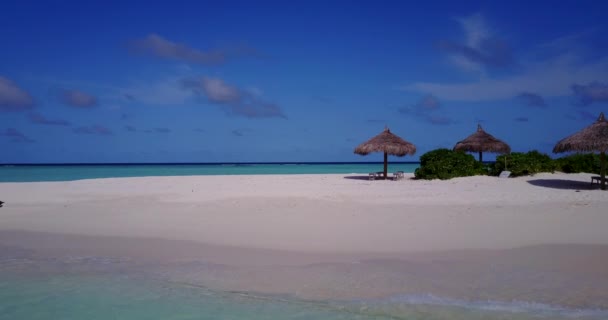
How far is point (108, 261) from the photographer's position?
240 inches

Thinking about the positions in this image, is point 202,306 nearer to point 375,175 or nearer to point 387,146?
point 375,175

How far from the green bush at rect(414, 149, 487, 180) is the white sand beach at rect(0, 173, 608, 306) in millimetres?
6391

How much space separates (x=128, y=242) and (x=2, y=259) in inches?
67.8

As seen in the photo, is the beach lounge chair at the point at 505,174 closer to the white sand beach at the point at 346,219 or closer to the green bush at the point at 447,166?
the green bush at the point at 447,166

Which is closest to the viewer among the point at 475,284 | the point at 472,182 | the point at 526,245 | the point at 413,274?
the point at 475,284

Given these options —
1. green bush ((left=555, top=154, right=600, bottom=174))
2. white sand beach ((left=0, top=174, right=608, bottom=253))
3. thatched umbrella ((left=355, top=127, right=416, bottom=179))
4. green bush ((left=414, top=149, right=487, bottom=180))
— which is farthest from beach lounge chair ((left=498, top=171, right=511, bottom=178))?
white sand beach ((left=0, top=174, right=608, bottom=253))

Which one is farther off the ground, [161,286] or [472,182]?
[472,182]

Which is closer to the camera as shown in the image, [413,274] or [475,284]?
[475,284]

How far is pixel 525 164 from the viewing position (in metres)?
18.4

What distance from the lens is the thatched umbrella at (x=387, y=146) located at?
69.1ft

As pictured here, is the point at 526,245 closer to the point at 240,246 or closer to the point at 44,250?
the point at 240,246

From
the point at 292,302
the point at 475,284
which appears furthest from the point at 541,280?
the point at 292,302

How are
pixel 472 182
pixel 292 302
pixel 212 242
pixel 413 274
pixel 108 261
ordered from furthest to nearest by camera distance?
pixel 472 182 < pixel 212 242 < pixel 108 261 < pixel 413 274 < pixel 292 302

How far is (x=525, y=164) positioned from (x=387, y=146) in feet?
19.8
